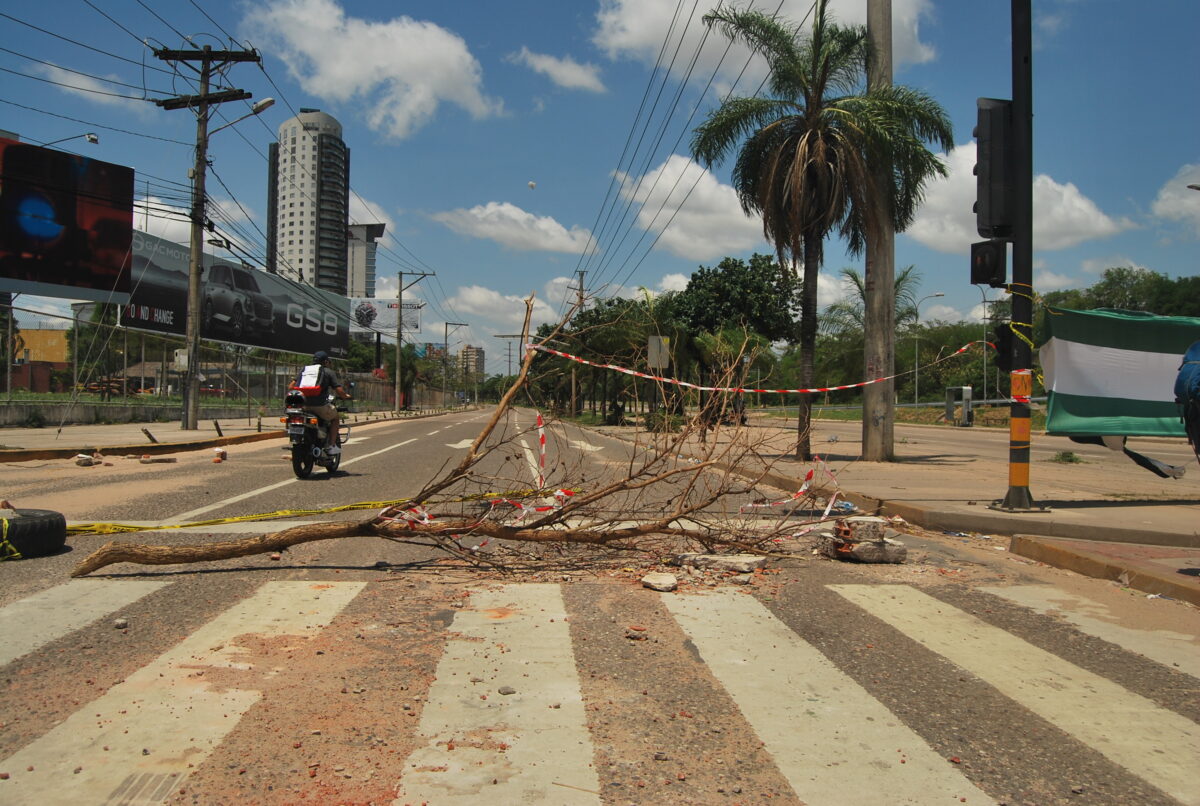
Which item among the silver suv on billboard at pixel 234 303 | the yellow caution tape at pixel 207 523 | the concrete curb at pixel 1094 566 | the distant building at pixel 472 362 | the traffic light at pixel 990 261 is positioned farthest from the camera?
the distant building at pixel 472 362

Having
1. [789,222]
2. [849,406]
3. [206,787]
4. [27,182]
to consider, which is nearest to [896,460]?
[789,222]

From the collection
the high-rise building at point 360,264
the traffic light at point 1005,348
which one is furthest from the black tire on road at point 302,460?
the high-rise building at point 360,264

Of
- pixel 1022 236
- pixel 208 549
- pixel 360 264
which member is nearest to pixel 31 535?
pixel 208 549

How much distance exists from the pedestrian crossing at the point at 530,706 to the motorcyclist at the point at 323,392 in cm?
653

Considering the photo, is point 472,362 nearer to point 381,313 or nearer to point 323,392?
point 381,313

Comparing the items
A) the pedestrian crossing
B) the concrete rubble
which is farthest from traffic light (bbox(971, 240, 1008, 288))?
the pedestrian crossing

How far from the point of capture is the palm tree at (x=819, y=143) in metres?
15.5

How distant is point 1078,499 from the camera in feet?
34.6

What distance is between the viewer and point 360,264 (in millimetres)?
95875

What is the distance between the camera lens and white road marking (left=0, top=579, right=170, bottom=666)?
421cm

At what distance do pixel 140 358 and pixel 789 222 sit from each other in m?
21.3

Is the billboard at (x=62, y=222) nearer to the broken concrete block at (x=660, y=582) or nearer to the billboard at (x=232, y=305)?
the billboard at (x=232, y=305)

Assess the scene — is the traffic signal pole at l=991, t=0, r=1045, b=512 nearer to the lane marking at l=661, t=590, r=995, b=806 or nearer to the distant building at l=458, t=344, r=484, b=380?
the lane marking at l=661, t=590, r=995, b=806

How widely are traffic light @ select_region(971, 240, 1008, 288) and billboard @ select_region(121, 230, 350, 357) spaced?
3538 centimetres
